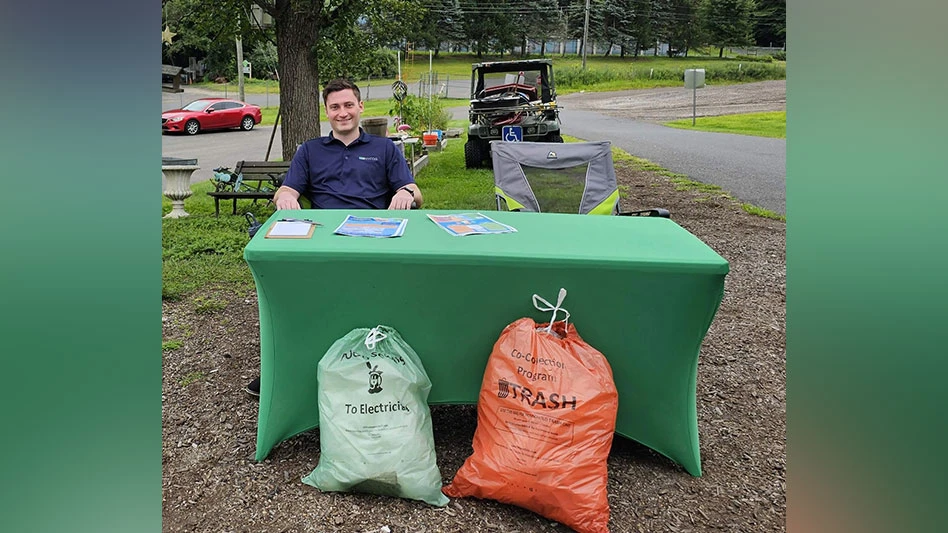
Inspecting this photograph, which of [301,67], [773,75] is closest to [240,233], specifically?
[301,67]

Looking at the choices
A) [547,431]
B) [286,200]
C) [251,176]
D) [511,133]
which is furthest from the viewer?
[511,133]

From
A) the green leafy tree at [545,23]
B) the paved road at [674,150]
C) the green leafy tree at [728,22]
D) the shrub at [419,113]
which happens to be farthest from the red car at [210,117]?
the green leafy tree at [728,22]

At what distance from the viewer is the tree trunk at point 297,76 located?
7.22 m

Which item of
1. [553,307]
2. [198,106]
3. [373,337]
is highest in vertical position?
[198,106]

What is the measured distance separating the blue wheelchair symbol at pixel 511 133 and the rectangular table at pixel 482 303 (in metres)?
8.59

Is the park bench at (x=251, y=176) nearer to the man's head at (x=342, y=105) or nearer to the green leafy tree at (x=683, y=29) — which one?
the man's head at (x=342, y=105)

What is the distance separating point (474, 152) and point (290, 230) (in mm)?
8887

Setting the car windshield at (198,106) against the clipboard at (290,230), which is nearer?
the clipboard at (290,230)

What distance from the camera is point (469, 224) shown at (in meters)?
2.60

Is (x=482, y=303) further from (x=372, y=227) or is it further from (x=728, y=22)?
(x=728, y=22)

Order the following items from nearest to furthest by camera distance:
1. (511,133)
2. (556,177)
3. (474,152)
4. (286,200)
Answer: (286,200), (556,177), (511,133), (474,152)

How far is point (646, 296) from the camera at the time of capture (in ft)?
7.42

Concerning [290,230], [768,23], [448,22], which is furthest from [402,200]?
[448,22]

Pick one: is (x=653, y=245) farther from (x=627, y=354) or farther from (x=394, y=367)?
(x=394, y=367)
